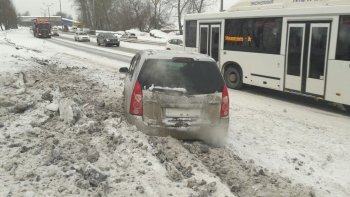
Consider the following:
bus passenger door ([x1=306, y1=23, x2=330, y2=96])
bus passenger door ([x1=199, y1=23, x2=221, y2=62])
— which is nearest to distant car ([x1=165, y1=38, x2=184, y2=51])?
bus passenger door ([x1=199, y1=23, x2=221, y2=62])

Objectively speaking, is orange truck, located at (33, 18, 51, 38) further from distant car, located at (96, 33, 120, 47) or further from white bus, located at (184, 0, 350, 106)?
white bus, located at (184, 0, 350, 106)

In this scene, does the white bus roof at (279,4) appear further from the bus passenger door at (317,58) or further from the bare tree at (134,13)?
the bare tree at (134,13)

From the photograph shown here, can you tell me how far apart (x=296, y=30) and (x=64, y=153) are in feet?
25.6

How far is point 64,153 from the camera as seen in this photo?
5.64 meters

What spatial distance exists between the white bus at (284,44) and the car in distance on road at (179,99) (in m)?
4.69

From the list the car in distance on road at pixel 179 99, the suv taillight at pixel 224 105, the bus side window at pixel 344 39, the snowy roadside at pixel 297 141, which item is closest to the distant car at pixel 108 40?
the snowy roadside at pixel 297 141

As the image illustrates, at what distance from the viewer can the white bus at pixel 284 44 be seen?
9.84 m

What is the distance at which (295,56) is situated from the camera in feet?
36.0

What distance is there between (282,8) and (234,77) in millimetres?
3147

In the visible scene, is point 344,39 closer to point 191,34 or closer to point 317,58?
point 317,58

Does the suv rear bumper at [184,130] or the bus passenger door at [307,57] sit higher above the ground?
the bus passenger door at [307,57]

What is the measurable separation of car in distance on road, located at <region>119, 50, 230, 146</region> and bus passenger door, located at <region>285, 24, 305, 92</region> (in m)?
5.07

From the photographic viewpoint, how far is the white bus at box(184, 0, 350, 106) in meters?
9.84

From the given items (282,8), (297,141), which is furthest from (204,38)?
(297,141)
